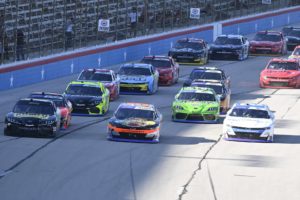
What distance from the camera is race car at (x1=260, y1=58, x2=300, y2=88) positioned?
48.2 meters

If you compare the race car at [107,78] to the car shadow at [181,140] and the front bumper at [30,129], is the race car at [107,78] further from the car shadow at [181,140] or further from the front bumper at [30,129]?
the front bumper at [30,129]

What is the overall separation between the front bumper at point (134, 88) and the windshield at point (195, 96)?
6985mm

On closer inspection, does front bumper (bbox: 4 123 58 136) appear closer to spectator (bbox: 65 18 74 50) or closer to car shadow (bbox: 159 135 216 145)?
car shadow (bbox: 159 135 216 145)

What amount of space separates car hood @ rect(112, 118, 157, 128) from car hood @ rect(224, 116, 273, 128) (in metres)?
2.57

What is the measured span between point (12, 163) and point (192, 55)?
2943cm

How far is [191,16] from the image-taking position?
64.7 m

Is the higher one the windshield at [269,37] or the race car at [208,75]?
the windshield at [269,37]

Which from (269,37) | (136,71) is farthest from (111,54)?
(269,37)

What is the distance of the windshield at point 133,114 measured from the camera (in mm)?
32156

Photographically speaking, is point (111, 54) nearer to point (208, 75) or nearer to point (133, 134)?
point (208, 75)

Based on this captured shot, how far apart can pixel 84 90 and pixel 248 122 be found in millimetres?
7552

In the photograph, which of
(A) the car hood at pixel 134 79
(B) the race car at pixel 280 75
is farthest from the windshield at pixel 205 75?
(B) the race car at pixel 280 75

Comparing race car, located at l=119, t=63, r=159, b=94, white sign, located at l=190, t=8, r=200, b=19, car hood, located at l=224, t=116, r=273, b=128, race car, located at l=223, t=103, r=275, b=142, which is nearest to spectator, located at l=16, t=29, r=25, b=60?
race car, located at l=119, t=63, r=159, b=94

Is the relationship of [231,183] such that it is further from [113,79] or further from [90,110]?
[113,79]
